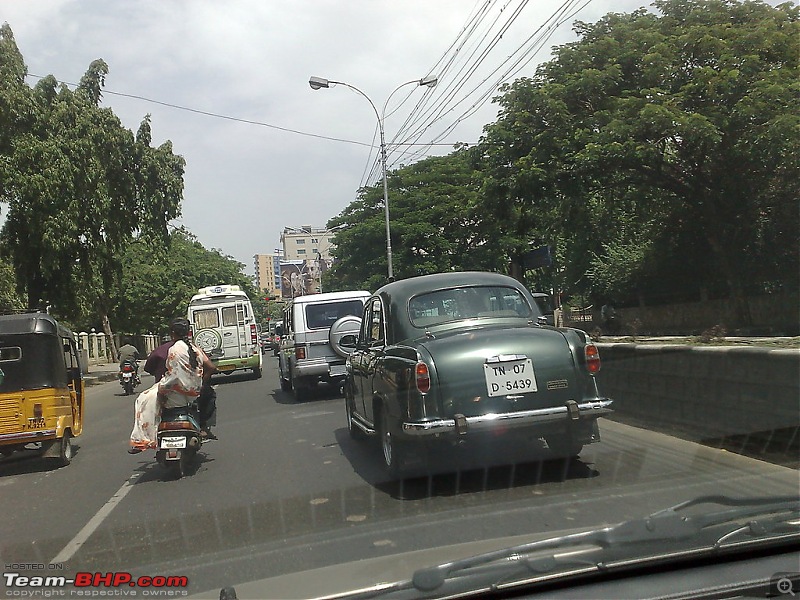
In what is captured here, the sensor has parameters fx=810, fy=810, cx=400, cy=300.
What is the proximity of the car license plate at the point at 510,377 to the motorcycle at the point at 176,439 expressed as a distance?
135 inches

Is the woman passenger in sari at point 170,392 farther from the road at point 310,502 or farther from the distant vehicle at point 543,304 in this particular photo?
the distant vehicle at point 543,304

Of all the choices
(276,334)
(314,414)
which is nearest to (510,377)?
(314,414)

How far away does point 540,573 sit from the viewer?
287 cm

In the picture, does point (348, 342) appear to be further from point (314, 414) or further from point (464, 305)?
point (314, 414)

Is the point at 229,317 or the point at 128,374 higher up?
the point at 229,317

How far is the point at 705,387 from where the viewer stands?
8422 mm

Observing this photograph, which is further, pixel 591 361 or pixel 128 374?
pixel 128 374

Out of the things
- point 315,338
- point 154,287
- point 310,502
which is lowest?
point 310,502

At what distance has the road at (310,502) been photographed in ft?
17.1

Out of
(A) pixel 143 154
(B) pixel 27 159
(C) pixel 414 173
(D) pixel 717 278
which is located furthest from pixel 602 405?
(C) pixel 414 173

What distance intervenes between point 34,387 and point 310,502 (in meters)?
4.70

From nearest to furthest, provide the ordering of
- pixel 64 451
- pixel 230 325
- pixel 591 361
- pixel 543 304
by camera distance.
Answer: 1. pixel 591 361
2. pixel 64 451
3. pixel 543 304
4. pixel 230 325

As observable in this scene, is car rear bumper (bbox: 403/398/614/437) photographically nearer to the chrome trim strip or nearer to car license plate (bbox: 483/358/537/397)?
car license plate (bbox: 483/358/537/397)

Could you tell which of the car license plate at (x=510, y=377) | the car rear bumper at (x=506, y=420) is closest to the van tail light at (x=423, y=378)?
the car rear bumper at (x=506, y=420)
